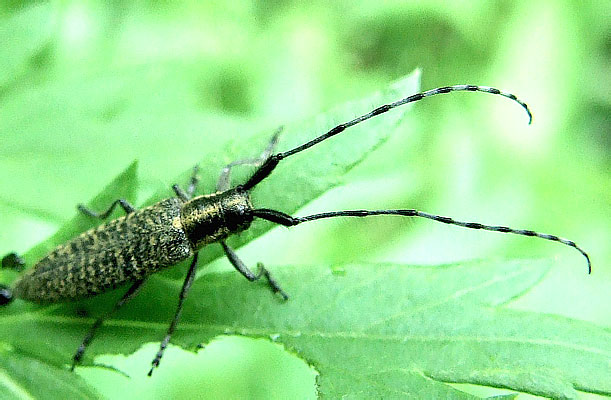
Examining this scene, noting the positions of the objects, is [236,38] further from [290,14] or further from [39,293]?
[39,293]

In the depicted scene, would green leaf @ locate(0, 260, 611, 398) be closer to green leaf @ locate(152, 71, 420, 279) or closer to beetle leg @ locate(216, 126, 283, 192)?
green leaf @ locate(152, 71, 420, 279)

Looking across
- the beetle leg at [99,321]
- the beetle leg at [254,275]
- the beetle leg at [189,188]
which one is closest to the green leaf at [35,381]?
the beetle leg at [99,321]

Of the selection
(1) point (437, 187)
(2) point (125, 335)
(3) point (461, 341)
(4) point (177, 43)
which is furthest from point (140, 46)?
Answer: (3) point (461, 341)

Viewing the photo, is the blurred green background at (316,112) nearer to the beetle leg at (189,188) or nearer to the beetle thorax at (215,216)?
the beetle thorax at (215,216)

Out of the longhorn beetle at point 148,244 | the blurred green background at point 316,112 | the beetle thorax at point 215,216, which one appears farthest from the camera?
the blurred green background at point 316,112

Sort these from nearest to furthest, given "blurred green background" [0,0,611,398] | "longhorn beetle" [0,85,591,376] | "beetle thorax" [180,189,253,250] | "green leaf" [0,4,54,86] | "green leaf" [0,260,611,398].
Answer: "green leaf" [0,260,611,398] → "longhorn beetle" [0,85,591,376] → "beetle thorax" [180,189,253,250] → "green leaf" [0,4,54,86] → "blurred green background" [0,0,611,398]

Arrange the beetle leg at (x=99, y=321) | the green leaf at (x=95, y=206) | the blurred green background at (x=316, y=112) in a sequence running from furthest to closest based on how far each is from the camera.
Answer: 1. the blurred green background at (x=316, y=112)
2. the green leaf at (x=95, y=206)
3. the beetle leg at (x=99, y=321)

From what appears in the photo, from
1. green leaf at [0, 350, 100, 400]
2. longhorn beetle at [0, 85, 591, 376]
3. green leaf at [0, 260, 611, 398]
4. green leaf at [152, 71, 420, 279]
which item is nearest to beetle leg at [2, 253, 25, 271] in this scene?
longhorn beetle at [0, 85, 591, 376]
